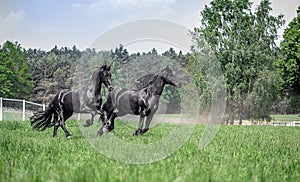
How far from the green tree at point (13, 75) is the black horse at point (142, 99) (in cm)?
4616

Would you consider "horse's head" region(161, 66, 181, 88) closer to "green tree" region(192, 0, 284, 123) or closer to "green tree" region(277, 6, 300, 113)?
"green tree" region(192, 0, 284, 123)

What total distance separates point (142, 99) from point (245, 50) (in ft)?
98.3

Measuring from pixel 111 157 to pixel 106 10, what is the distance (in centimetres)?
705

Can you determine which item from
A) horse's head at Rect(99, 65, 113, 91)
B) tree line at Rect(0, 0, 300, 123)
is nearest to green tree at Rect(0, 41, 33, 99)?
tree line at Rect(0, 0, 300, 123)

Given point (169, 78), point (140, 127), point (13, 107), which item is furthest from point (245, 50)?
point (140, 127)

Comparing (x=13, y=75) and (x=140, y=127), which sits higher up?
(x=13, y=75)

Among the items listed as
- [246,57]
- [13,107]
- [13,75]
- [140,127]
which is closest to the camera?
[140,127]

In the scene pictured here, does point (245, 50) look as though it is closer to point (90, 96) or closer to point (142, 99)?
point (142, 99)

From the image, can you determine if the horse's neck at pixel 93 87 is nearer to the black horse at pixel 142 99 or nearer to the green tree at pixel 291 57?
the black horse at pixel 142 99

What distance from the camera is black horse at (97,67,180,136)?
11000 millimetres

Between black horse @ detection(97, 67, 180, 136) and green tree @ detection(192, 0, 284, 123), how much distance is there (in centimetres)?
2679

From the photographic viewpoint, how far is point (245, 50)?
3906cm

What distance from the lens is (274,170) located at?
16.3 feet

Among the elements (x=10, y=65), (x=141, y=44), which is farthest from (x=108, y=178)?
(x=10, y=65)
